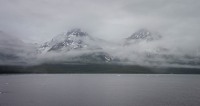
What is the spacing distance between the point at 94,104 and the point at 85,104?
3.98 metres

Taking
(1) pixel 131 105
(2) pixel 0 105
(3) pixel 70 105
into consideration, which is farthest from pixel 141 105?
(2) pixel 0 105

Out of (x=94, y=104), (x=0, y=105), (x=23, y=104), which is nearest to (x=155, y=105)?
(x=94, y=104)

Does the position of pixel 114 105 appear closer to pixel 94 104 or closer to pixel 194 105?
pixel 94 104

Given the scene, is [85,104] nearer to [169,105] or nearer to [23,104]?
[23,104]

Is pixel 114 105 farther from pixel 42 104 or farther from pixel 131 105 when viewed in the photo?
pixel 42 104

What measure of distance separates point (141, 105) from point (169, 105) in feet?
40.6

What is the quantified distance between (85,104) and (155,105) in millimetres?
30774

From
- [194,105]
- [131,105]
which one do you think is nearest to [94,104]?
[131,105]

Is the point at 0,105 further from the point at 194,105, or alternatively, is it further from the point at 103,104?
the point at 194,105

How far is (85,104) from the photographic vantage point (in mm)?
113438

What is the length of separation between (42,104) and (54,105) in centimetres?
603

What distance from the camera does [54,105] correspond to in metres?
110

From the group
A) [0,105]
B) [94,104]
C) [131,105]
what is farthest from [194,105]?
[0,105]

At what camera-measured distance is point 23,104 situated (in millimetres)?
112688
